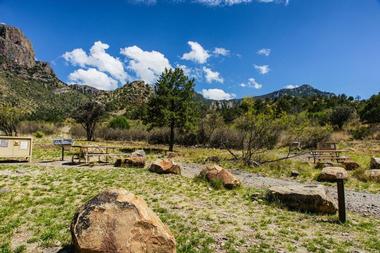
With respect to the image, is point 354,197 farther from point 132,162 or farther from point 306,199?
point 132,162

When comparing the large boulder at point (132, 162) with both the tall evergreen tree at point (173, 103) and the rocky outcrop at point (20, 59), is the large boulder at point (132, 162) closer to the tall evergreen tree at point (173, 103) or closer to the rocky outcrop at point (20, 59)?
the tall evergreen tree at point (173, 103)

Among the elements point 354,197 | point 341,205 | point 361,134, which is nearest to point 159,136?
point 361,134

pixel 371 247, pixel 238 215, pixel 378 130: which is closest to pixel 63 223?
pixel 238 215

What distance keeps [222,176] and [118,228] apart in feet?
21.1

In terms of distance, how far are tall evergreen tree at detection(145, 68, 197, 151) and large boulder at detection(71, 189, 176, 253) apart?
19199 millimetres

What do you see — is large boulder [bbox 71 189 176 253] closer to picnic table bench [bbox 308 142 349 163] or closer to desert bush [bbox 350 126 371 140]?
picnic table bench [bbox 308 142 349 163]

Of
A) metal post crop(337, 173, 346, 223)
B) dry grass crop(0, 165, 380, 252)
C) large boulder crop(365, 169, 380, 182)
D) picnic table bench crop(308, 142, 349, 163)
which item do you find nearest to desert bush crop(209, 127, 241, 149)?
picnic table bench crop(308, 142, 349, 163)

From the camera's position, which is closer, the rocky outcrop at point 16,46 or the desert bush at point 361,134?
the desert bush at point 361,134

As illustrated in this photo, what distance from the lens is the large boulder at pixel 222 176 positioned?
9.95 m

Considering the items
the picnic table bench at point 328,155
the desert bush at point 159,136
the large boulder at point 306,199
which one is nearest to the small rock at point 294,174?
the picnic table bench at point 328,155

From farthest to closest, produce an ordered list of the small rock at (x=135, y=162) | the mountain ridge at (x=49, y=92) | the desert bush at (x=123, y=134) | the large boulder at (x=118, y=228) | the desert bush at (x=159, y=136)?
the mountain ridge at (x=49, y=92) → the desert bush at (x=123, y=134) → the desert bush at (x=159, y=136) → the small rock at (x=135, y=162) → the large boulder at (x=118, y=228)

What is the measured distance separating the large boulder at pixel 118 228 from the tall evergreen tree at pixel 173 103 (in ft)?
63.0

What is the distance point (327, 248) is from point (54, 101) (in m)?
85.4

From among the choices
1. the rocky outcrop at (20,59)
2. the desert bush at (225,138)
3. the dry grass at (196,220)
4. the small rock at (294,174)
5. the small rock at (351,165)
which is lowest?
the dry grass at (196,220)
